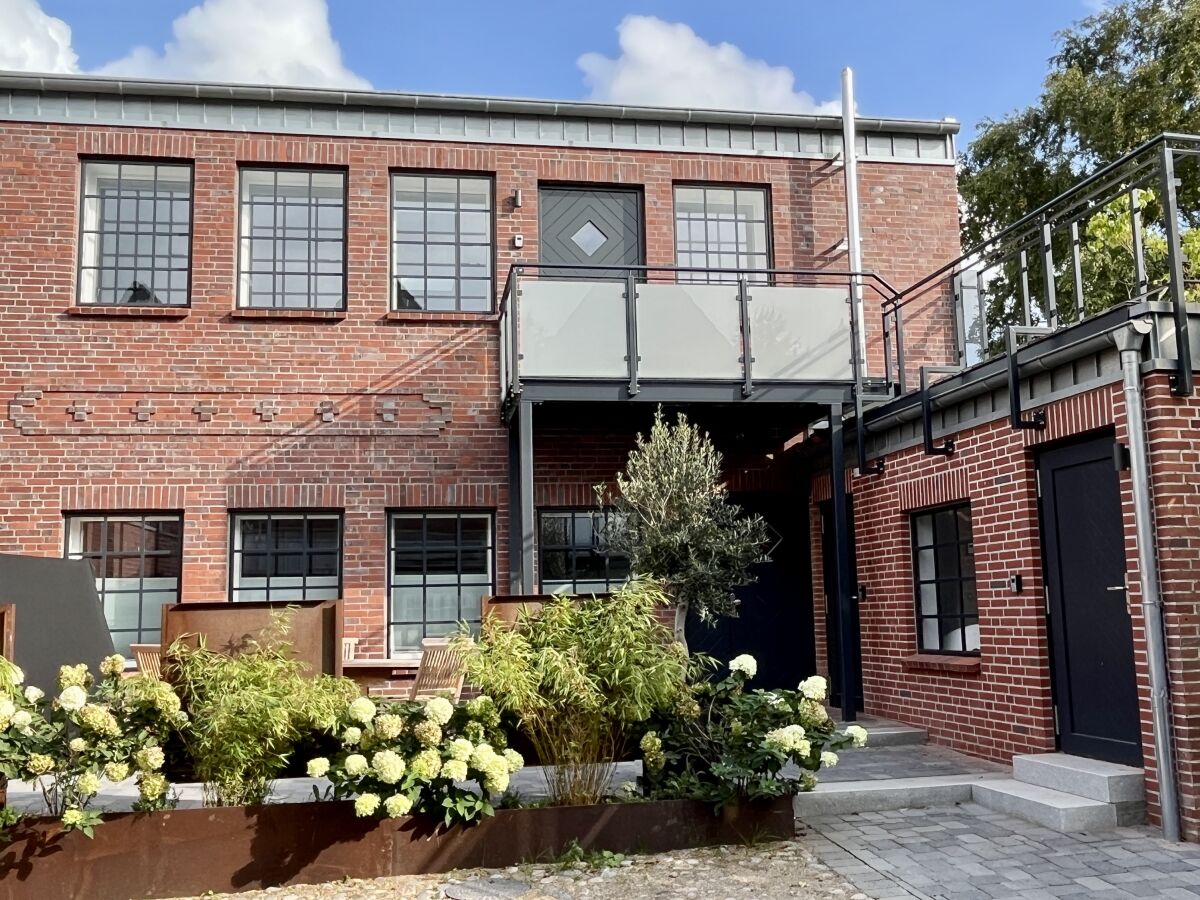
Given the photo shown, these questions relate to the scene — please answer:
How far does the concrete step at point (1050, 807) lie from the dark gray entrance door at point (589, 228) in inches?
251

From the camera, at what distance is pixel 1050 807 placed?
622 centimetres

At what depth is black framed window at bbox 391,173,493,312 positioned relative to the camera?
11.1 metres

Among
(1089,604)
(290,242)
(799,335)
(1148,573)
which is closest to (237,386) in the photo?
(290,242)

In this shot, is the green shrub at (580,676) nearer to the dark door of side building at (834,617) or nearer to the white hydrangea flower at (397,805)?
the white hydrangea flower at (397,805)

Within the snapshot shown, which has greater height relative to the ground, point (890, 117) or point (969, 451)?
point (890, 117)

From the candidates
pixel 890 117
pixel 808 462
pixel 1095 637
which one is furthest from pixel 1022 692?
pixel 890 117

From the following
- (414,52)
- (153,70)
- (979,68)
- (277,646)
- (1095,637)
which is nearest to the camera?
(277,646)

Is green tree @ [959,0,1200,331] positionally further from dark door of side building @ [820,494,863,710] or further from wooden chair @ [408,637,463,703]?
A: wooden chair @ [408,637,463,703]

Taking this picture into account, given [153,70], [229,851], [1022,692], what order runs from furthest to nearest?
[153,70] → [1022,692] → [229,851]

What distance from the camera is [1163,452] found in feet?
20.1

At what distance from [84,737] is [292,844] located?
3.72 ft

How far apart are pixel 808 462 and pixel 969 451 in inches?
116

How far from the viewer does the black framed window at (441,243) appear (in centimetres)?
1112

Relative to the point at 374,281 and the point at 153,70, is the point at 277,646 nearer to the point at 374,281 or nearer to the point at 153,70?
the point at 374,281
